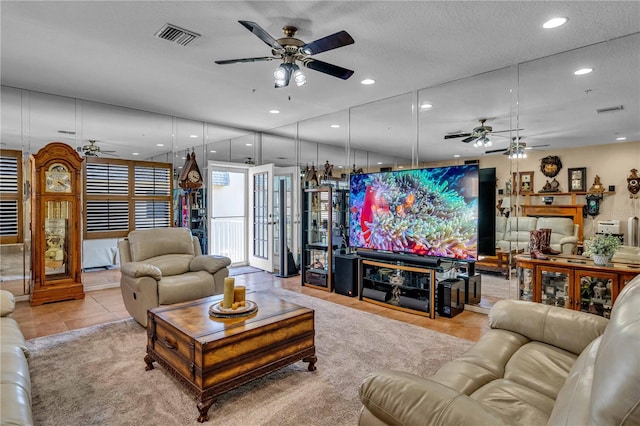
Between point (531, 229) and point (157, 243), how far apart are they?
4.29 metres

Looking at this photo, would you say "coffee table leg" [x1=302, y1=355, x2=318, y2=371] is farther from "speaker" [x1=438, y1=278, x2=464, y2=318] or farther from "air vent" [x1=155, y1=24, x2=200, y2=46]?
"air vent" [x1=155, y1=24, x2=200, y2=46]

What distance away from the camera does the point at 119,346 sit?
3.03 metres

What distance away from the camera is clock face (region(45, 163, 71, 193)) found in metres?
4.47

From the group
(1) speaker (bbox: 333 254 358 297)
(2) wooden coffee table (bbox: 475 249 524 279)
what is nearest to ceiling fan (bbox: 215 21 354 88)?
(1) speaker (bbox: 333 254 358 297)

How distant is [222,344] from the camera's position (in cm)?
211

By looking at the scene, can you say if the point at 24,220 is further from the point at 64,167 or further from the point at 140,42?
the point at 140,42

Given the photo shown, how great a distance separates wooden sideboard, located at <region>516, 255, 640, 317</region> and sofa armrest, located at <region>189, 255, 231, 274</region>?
3.23m

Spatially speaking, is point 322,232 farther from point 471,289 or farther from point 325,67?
point 325,67

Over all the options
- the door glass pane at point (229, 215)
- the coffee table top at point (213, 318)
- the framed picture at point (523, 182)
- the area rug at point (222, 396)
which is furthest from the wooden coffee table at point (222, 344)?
the door glass pane at point (229, 215)

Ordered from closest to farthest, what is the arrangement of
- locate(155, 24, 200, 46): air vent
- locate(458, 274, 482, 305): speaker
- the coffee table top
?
the coffee table top, locate(155, 24, 200, 46): air vent, locate(458, 274, 482, 305): speaker

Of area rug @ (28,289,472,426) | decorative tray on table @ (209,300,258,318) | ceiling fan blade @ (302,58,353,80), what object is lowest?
area rug @ (28,289,472,426)

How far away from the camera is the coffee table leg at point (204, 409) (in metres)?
2.00

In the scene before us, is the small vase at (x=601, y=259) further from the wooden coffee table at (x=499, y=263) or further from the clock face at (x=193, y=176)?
the clock face at (x=193, y=176)

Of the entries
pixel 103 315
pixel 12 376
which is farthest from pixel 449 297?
pixel 103 315
